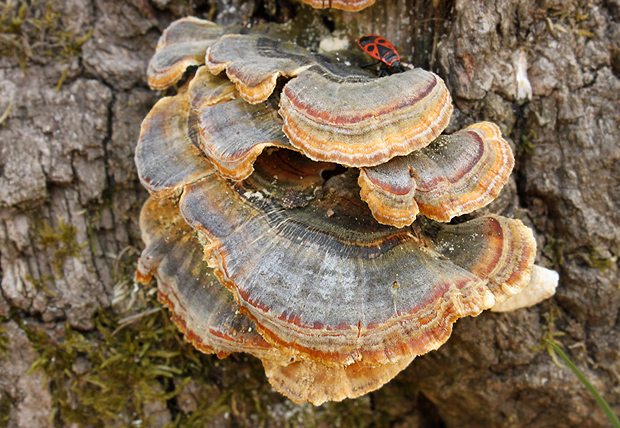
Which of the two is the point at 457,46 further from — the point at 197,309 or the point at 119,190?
the point at 119,190

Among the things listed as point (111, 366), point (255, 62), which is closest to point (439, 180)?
point (255, 62)

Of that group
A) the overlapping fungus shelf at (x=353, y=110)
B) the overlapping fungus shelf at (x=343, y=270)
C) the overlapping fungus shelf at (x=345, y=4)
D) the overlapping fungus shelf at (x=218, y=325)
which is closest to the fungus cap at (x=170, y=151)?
the overlapping fungus shelf at (x=343, y=270)

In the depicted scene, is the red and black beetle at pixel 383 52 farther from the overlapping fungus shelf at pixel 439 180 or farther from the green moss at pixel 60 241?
the green moss at pixel 60 241

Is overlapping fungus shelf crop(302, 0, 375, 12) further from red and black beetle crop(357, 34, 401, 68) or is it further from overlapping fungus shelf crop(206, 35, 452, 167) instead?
overlapping fungus shelf crop(206, 35, 452, 167)

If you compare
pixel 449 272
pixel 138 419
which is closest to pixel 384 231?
pixel 449 272

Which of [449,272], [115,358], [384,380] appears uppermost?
[449,272]

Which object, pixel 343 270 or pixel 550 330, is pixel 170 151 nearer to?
pixel 343 270
